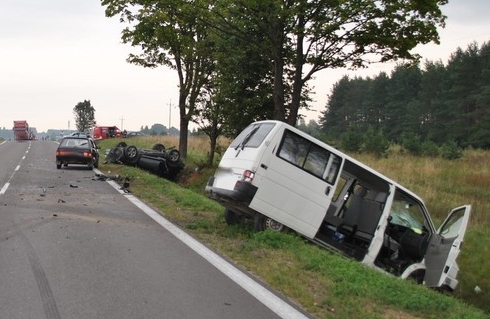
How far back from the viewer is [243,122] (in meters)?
20.3

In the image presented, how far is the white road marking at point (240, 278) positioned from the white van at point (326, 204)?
3.10 feet

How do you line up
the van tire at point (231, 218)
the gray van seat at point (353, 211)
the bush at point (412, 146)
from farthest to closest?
the bush at point (412, 146) < the van tire at point (231, 218) < the gray van seat at point (353, 211)

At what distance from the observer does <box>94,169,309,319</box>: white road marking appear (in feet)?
16.3

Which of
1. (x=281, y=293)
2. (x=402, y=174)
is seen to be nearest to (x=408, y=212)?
(x=281, y=293)

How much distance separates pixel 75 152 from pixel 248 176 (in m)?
16.3

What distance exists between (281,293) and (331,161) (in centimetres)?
333

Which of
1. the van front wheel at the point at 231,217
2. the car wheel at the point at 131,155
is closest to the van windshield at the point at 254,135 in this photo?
the van front wheel at the point at 231,217

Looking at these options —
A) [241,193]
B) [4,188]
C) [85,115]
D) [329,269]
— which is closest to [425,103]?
[85,115]

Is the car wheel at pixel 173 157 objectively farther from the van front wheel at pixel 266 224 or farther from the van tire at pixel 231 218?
the van front wheel at pixel 266 224

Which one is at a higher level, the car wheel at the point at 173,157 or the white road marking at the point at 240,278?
the car wheel at the point at 173,157

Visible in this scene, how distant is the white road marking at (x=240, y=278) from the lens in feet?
16.3

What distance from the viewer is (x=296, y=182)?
326 inches

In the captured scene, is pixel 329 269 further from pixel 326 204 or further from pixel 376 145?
pixel 376 145

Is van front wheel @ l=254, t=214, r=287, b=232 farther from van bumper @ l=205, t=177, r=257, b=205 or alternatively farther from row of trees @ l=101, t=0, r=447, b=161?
row of trees @ l=101, t=0, r=447, b=161
